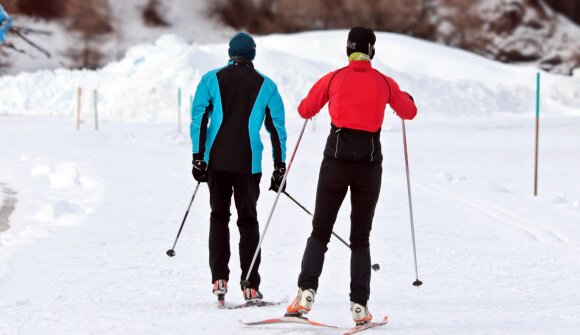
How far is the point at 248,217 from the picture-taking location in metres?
5.66

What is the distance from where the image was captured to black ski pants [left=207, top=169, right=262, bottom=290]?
5512 mm

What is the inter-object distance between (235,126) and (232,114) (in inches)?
2.9

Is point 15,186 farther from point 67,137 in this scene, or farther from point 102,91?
point 102,91

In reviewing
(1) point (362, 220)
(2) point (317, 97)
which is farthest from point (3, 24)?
(1) point (362, 220)

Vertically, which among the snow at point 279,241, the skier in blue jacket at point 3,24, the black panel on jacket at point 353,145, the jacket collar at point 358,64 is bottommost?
the snow at point 279,241

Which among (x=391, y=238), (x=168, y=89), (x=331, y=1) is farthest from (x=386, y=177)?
(x=331, y=1)

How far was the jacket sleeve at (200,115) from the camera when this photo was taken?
5.39 meters

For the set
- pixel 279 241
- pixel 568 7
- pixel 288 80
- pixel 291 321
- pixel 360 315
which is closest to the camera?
pixel 291 321

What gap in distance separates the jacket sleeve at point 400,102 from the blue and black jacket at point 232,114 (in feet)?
2.74

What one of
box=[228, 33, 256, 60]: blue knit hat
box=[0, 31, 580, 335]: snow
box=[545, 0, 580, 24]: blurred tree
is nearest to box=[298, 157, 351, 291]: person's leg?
box=[0, 31, 580, 335]: snow

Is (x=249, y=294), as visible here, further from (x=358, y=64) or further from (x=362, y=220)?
(x=358, y=64)

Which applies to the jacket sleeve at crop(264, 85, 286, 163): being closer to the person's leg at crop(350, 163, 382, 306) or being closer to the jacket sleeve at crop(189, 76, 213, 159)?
the jacket sleeve at crop(189, 76, 213, 159)

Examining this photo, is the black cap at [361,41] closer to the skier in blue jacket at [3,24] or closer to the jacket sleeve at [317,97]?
the jacket sleeve at [317,97]

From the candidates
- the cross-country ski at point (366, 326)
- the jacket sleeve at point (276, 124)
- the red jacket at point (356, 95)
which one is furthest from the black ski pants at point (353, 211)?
the jacket sleeve at point (276, 124)
